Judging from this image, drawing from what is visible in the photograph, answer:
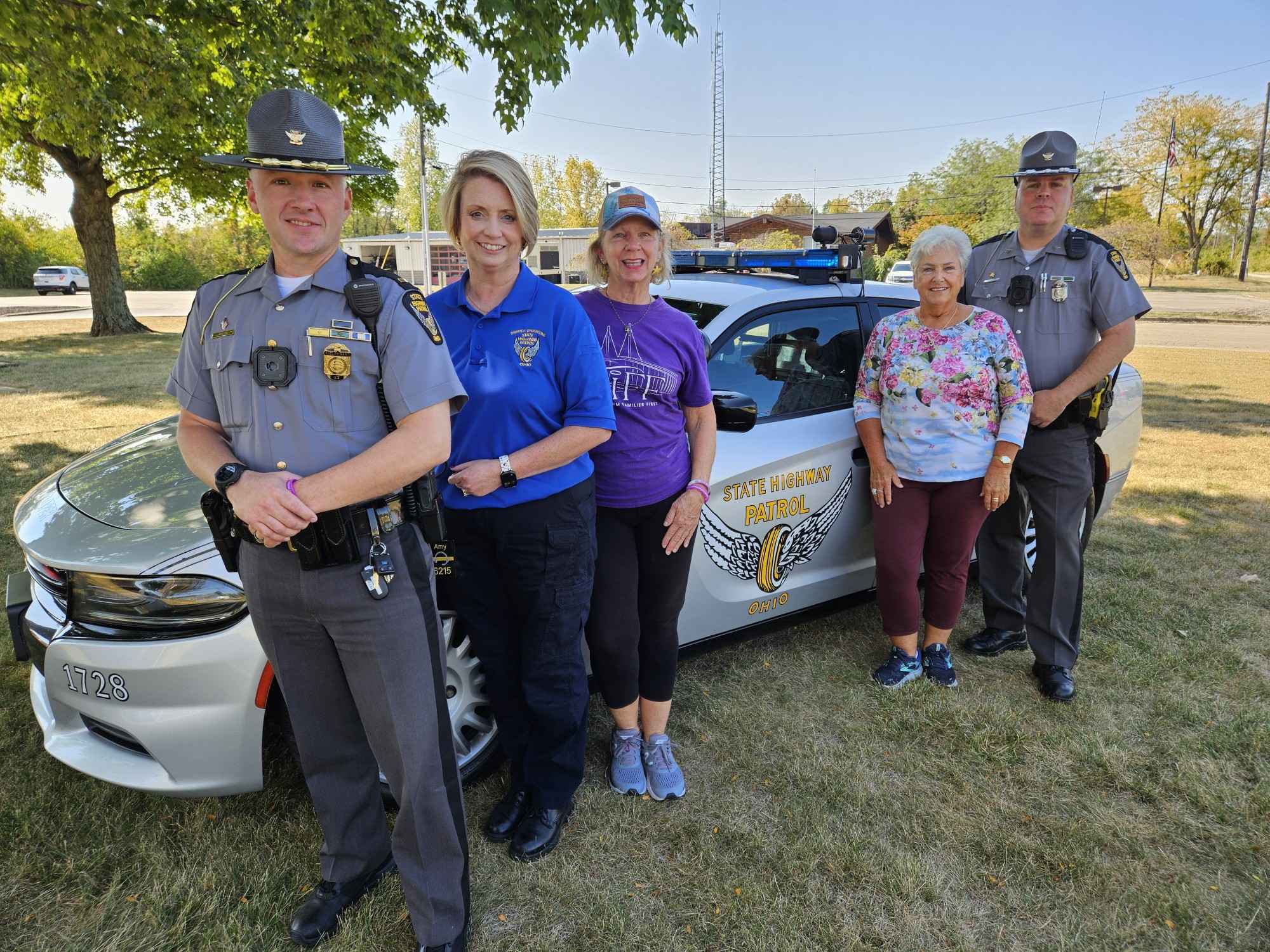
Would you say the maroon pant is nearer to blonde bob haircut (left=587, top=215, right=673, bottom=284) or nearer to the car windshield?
the car windshield

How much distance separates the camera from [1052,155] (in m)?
2.90

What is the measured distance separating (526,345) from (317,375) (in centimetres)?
54

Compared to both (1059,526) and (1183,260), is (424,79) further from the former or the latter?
(1183,260)

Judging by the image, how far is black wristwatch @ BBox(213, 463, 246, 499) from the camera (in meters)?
1.54

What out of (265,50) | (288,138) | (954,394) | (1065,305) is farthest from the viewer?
(265,50)

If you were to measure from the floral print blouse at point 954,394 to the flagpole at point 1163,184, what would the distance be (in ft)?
147

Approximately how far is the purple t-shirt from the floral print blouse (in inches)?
40.1

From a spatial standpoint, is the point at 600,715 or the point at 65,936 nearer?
the point at 65,936

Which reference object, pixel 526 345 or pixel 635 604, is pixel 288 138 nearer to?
pixel 526 345

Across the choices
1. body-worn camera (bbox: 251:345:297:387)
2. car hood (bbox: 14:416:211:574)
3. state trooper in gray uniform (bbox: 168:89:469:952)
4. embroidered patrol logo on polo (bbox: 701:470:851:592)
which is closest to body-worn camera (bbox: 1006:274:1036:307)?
embroidered patrol logo on polo (bbox: 701:470:851:592)

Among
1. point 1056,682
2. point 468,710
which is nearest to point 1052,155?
point 1056,682

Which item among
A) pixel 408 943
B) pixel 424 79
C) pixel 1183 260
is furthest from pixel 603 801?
pixel 1183 260

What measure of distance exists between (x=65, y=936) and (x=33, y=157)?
18.8 m

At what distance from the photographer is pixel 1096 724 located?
2.91 metres
